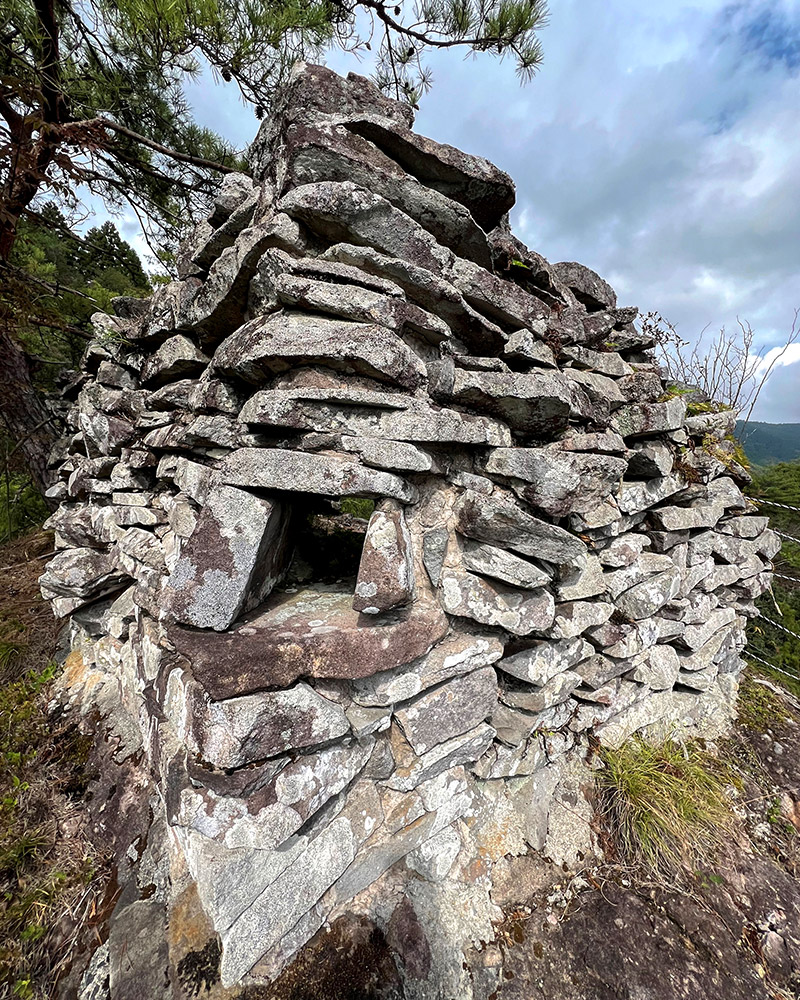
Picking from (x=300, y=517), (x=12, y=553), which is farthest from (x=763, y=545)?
(x=12, y=553)

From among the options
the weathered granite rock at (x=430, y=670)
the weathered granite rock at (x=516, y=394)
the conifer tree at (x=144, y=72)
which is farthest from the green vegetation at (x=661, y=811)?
the conifer tree at (x=144, y=72)

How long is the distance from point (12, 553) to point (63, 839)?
675 cm

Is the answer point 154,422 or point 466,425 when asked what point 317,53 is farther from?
point 466,425

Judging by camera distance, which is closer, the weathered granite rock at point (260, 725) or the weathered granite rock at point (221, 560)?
the weathered granite rock at point (260, 725)

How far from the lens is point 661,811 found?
3.22m

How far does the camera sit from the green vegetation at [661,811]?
3.04 metres

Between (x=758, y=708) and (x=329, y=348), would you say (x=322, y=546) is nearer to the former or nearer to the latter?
(x=329, y=348)

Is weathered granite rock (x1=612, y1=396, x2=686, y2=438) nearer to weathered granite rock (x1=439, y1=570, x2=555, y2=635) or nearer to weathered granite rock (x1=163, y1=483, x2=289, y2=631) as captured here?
weathered granite rock (x1=439, y1=570, x2=555, y2=635)

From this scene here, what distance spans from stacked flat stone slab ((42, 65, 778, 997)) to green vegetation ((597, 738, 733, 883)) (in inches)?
11.8

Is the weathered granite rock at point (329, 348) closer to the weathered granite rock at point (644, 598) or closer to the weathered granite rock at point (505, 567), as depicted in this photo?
the weathered granite rock at point (505, 567)

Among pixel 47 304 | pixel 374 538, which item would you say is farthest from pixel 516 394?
pixel 47 304

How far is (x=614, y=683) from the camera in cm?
363

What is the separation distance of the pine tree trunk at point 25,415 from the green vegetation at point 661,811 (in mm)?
8872

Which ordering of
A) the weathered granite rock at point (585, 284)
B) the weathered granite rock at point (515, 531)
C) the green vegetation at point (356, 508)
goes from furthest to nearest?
1. the green vegetation at point (356, 508)
2. the weathered granite rock at point (585, 284)
3. the weathered granite rock at point (515, 531)
